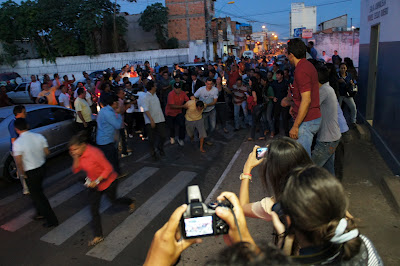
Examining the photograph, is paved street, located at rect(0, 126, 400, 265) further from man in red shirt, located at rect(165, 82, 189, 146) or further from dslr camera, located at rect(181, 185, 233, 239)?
dslr camera, located at rect(181, 185, 233, 239)

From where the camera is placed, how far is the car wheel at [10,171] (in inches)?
275

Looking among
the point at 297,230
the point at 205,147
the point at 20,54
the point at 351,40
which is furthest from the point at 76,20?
the point at 297,230

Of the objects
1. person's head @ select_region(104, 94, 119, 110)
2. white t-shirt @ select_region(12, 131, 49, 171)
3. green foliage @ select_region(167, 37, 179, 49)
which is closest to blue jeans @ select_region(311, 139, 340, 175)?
person's head @ select_region(104, 94, 119, 110)

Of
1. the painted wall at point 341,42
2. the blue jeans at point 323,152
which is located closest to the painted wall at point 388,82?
the blue jeans at point 323,152

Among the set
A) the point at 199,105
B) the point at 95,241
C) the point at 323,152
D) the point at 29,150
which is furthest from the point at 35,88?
the point at 323,152

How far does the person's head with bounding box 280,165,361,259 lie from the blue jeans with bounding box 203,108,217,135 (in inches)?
311

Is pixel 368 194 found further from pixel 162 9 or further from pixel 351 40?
pixel 162 9

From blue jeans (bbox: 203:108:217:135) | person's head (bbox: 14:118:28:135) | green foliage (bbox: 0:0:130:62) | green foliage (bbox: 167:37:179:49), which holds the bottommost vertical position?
blue jeans (bbox: 203:108:217:135)

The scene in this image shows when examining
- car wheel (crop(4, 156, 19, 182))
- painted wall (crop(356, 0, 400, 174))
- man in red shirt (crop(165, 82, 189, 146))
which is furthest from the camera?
man in red shirt (crop(165, 82, 189, 146))

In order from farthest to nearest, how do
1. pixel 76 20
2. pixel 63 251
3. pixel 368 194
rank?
pixel 76 20 → pixel 368 194 → pixel 63 251

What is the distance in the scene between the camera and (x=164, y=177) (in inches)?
276

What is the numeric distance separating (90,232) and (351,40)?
34.6 m

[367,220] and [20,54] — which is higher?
[20,54]

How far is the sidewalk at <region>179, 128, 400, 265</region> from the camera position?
4.07 m
